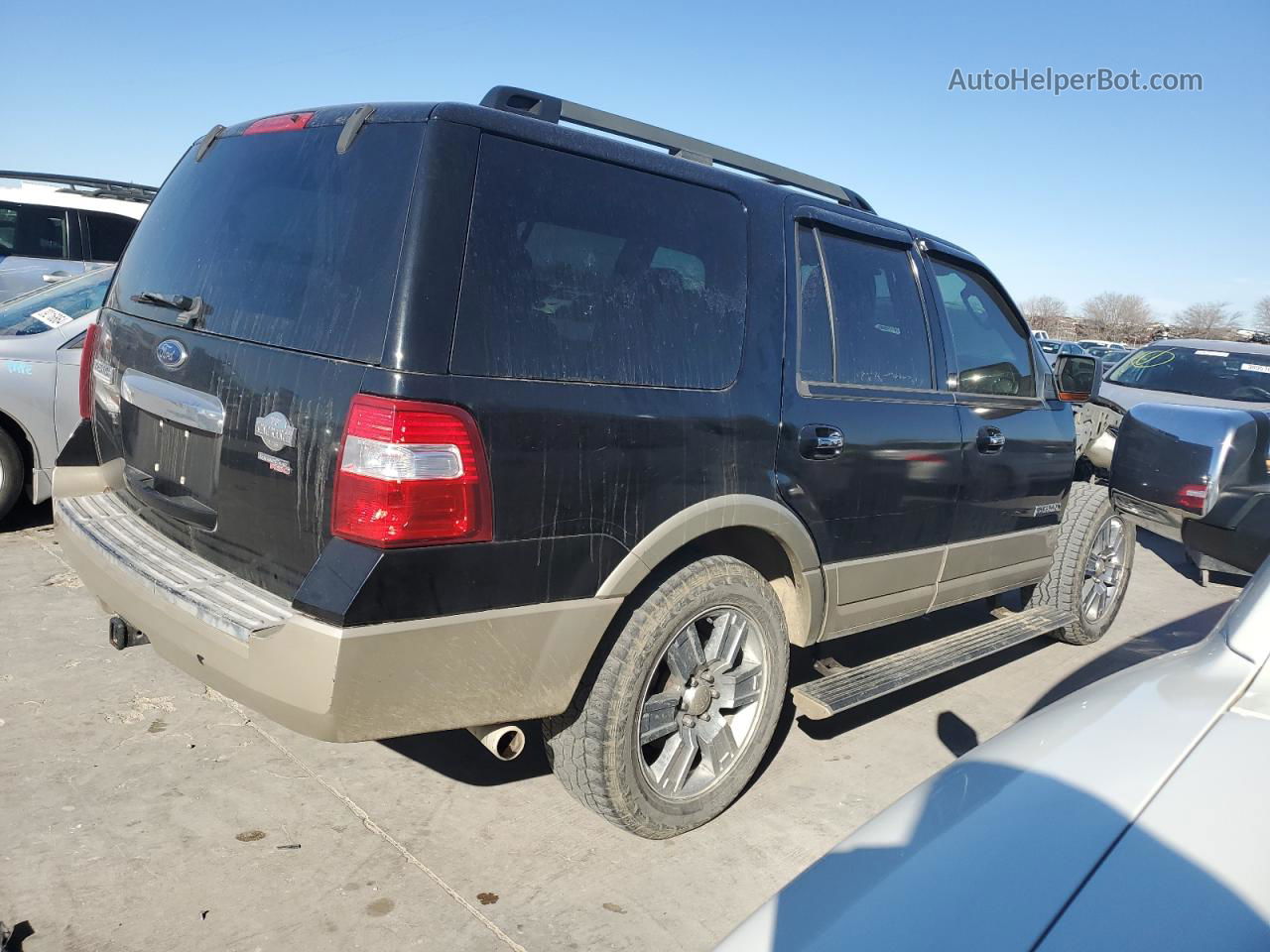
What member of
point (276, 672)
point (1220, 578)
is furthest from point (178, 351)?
point (1220, 578)

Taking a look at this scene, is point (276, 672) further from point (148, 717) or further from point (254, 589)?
point (148, 717)

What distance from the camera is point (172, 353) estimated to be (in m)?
2.74

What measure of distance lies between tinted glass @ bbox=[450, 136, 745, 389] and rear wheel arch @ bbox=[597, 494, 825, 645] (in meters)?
0.40

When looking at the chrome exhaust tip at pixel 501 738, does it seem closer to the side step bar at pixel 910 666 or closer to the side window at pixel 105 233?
the side step bar at pixel 910 666

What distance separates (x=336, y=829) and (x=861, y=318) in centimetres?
253

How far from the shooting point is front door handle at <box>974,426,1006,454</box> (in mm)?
3982

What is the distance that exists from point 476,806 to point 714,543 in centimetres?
116

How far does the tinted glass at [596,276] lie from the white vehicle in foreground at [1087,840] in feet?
4.54

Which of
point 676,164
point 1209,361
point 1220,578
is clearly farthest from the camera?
point 1209,361

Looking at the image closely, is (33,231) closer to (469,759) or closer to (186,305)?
(186,305)

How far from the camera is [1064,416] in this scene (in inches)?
187

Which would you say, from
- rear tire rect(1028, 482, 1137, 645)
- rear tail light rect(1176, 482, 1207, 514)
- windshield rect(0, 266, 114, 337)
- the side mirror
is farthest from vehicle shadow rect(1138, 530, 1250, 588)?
windshield rect(0, 266, 114, 337)

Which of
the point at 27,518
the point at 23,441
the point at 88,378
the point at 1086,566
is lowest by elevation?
the point at 27,518

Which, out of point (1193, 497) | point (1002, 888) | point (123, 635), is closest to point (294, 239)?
point (123, 635)
